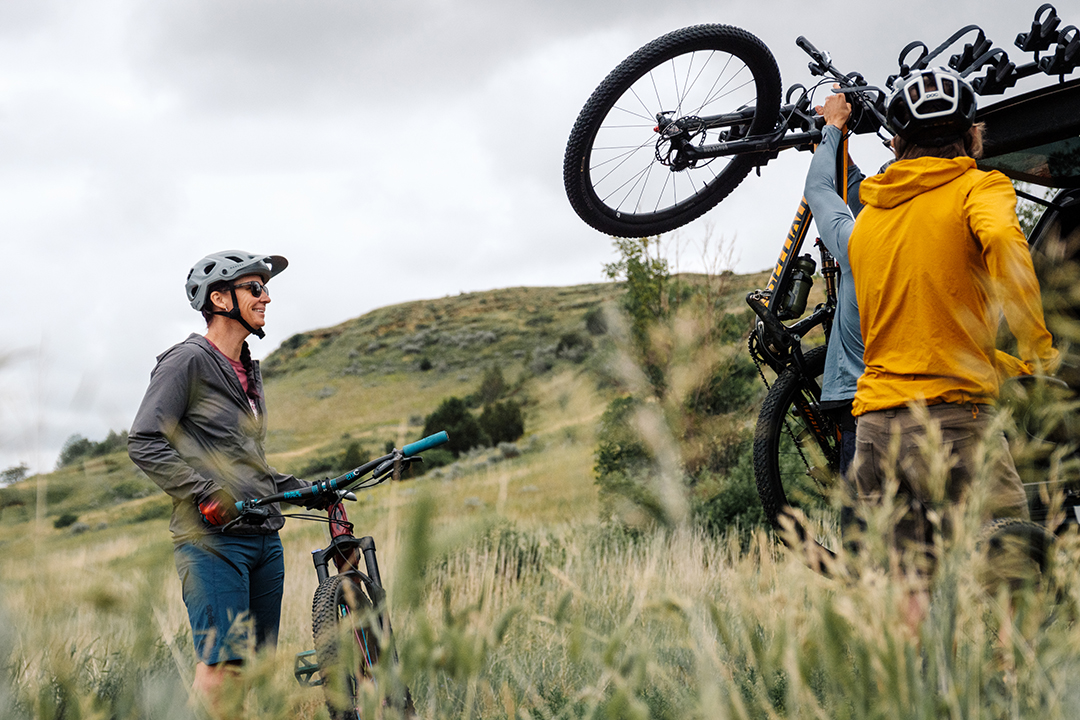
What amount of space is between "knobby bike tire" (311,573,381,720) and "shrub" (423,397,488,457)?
26422 mm

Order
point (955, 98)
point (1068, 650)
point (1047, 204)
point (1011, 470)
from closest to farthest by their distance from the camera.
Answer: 1. point (1068, 650)
2. point (1011, 470)
3. point (955, 98)
4. point (1047, 204)

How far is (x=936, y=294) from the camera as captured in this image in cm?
277

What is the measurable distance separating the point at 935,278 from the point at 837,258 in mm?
598

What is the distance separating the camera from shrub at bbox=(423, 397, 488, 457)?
31448 millimetres

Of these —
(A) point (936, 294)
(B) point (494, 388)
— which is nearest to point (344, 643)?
(A) point (936, 294)

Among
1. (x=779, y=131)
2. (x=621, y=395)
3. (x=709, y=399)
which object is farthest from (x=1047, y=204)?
(x=621, y=395)

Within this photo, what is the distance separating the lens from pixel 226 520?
118 inches

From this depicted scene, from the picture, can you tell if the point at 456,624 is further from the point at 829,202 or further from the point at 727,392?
the point at 727,392

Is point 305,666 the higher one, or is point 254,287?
point 254,287

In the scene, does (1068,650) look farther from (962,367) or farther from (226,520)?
(226,520)

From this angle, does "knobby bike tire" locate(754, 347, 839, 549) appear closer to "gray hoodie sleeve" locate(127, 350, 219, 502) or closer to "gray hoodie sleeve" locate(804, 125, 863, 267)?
"gray hoodie sleeve" locate(804, 125, 863, 267)

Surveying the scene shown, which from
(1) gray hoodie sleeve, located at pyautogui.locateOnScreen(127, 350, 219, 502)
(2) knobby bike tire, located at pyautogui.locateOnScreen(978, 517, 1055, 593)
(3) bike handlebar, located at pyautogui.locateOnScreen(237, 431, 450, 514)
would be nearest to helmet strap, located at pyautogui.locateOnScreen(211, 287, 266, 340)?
(1) gray hoodie sleeve, located at pyautogui.locateOnScreen(127, 350, 219, 502)

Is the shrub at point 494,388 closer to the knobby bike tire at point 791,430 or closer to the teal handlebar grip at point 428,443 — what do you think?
the teal handlebar grip at point 428,443

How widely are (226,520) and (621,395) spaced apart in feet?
27.6
